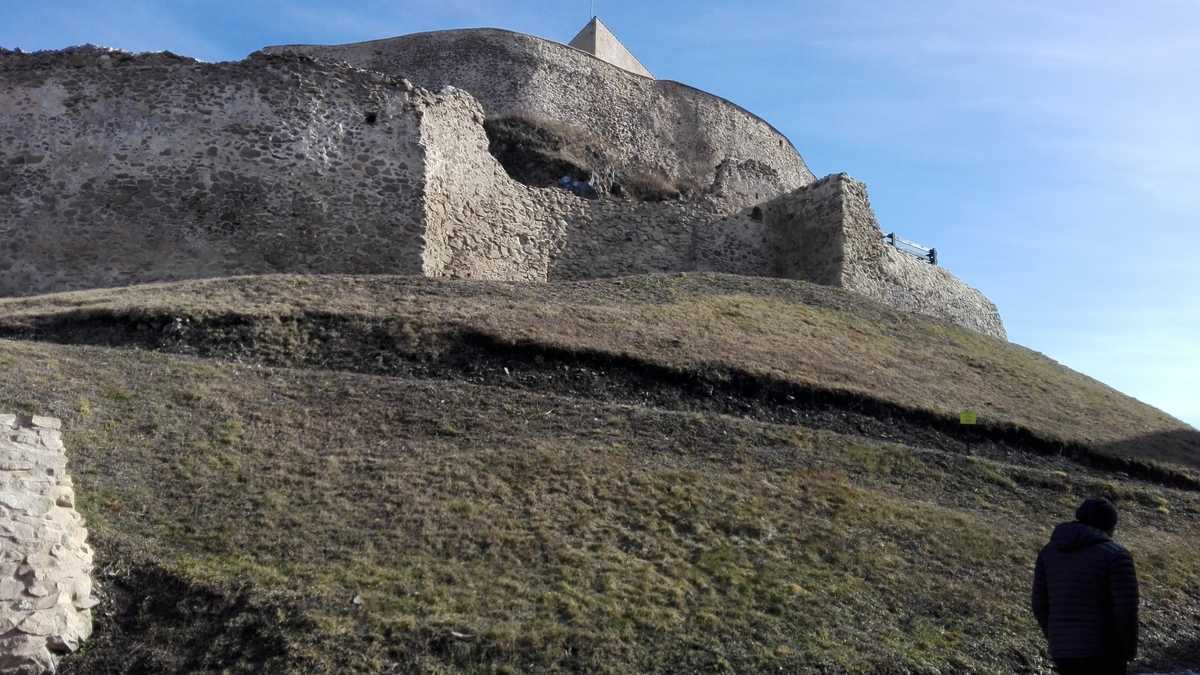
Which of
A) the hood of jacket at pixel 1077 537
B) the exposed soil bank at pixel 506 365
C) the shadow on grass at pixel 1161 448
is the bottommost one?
the hood of jacket at pixel 1077 537

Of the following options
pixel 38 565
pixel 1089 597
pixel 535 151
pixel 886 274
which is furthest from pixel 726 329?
pixel 535 151

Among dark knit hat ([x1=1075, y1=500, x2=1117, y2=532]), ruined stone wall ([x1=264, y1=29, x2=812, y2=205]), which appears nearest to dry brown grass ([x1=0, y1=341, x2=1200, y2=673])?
dark knit hat ([x1=1075, y1=500, x2=1117, y2=532])

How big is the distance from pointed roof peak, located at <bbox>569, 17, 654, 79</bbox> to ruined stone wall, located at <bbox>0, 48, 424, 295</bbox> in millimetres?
25218

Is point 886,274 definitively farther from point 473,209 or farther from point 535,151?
point 473,209

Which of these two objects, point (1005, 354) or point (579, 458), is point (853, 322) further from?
point (579, 458)

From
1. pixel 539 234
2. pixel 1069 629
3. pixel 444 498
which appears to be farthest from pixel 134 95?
pixel 1069 629

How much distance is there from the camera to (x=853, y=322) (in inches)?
851

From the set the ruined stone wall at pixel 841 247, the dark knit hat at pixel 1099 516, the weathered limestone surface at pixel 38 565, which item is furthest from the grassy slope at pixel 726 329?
the dark knit hat at pixel 1099 516

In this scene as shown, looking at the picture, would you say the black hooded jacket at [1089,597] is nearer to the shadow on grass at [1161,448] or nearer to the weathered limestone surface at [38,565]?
the weathered limestone surface at [38,565]

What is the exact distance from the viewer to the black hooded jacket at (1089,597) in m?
6.89

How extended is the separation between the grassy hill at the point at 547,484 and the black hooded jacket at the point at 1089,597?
196 centimetres

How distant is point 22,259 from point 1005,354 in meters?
17.6

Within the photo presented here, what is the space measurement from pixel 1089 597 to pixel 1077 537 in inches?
14.3

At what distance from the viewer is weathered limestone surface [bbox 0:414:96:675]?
7.73 m
